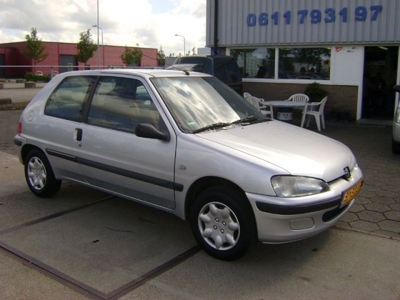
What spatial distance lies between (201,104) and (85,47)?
4900 centimetres

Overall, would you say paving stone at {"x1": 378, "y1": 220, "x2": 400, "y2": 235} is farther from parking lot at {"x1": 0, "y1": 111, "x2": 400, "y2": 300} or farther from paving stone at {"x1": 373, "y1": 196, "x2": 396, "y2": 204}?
paving stone at {"x1": 373, "y1": 196, "x2": 396, "y2": 204}

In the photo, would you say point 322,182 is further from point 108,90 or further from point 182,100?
point 108,90

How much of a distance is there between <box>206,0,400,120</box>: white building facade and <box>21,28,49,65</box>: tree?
124 ft

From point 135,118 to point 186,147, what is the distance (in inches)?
30.7

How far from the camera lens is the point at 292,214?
11.1ft

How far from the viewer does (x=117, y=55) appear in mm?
60500

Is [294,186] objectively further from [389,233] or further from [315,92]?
[315,92]

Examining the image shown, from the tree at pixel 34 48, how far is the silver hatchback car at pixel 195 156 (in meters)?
45.6

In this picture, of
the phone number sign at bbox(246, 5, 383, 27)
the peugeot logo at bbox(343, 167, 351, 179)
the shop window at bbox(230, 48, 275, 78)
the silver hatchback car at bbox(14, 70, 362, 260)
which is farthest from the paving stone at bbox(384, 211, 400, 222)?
the shop window at bbox(230, 48, 275, 78)

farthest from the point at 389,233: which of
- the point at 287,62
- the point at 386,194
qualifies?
the point at 287,62

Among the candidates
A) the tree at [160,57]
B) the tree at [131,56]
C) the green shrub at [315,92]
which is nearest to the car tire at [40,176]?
the green shrub at [315,92]

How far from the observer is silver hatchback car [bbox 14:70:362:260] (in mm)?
3502

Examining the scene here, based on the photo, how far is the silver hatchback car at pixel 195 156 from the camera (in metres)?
3.50

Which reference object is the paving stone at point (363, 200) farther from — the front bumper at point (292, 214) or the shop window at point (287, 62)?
the shop window at point (287, 62)
